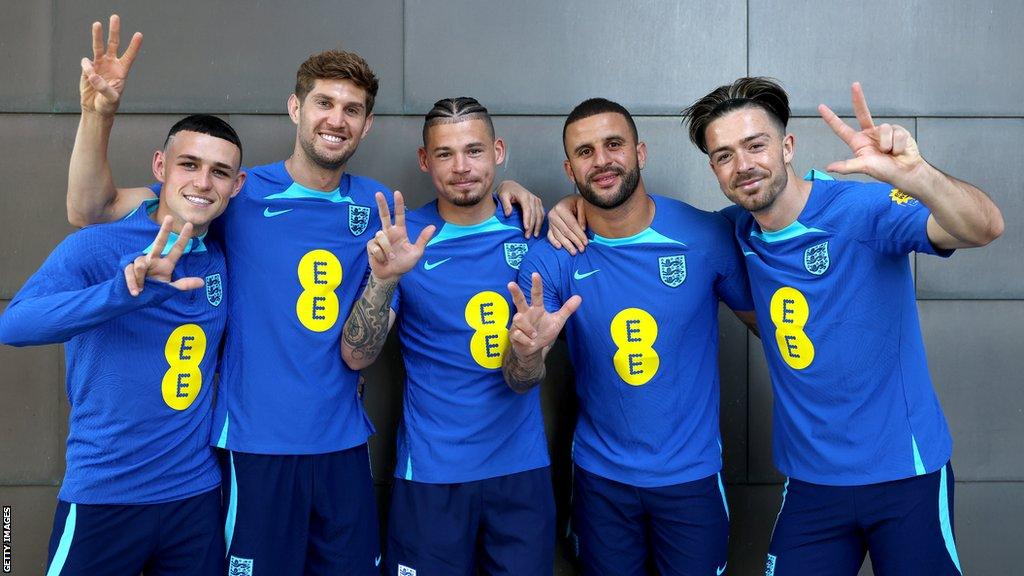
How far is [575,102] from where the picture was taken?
3.04 metres

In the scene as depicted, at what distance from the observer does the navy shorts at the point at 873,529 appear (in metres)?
2.16

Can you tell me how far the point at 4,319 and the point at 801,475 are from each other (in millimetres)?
2274

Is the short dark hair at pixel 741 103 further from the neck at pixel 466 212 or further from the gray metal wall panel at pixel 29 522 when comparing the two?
the gray metal wall panel at pixel 29 522

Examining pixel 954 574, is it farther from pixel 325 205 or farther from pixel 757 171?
pixel 325 205

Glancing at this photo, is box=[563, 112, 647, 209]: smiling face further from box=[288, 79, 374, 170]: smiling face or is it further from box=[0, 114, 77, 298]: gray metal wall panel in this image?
box=[0, 114, 77, 298]: gray metal wall panel

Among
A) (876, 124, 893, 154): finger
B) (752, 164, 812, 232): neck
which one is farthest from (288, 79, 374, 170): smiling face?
(876, 124, 893, 154): finger

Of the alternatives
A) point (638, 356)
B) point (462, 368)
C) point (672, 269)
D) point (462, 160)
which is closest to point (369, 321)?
point (462, 368)

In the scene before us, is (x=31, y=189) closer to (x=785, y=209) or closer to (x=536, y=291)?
(x=536, y=291)

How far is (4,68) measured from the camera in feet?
9.80

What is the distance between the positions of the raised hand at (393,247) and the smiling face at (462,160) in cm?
32

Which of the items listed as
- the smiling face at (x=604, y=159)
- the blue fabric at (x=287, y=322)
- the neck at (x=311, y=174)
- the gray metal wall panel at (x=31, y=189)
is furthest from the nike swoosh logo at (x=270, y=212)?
the gray metal wall panel at (x=31, y=189)

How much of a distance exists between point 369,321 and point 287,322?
0.88ft

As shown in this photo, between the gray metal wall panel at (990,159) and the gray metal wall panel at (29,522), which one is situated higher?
the gray metal wall panel at (990,159)

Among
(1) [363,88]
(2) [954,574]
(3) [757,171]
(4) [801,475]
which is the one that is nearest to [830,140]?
(3) [757,171]
